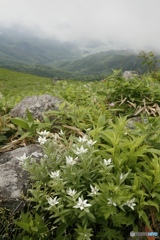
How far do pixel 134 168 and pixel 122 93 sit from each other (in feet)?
10.5

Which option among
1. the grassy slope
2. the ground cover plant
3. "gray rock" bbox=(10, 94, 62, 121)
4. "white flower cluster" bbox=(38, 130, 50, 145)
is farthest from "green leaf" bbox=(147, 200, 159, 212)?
the grassy slope

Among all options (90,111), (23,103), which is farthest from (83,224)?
(23,103)

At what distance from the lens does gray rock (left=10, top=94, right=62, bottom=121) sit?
5129 millimetres

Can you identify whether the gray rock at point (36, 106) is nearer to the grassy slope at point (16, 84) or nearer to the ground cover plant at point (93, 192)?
the ground cover plant at point (93, 192)

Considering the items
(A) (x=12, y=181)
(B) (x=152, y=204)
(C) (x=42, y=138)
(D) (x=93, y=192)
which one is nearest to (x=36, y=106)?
(C) (x=42, y=138)

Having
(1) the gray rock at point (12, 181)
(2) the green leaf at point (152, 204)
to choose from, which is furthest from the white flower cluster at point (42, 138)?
(2) the green leaf at point (152, 204)

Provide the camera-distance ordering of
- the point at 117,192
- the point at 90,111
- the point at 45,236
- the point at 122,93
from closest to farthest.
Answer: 1. the point at 117,192
2. the point at 45,236
3. the point at 90,111
4. the point at 122,93

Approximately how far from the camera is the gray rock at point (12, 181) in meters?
3.19

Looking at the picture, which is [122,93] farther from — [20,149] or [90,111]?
[20,149]

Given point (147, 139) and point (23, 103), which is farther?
point (23, 103)

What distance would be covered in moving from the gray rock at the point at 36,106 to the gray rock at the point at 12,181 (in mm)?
1268

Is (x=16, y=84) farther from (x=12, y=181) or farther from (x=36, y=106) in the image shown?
(x=12, y=181)

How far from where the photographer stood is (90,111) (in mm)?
5273

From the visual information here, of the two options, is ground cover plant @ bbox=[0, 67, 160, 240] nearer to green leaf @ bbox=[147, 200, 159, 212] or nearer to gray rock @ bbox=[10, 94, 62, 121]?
green leaf @ bbox=[147, 200, 159, 212]
